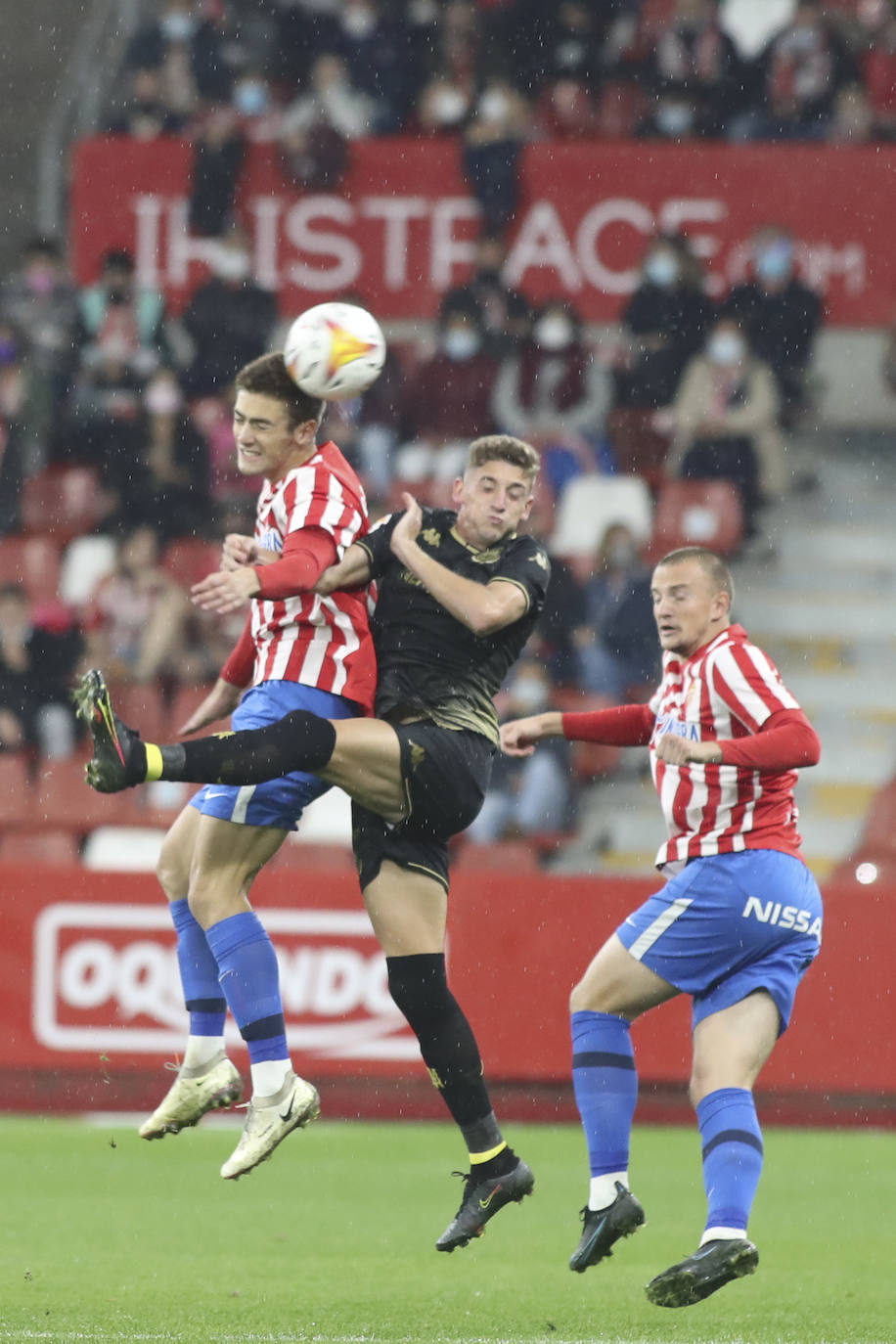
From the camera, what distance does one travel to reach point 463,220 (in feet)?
51.6

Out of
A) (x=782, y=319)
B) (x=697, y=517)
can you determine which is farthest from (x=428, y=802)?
(x=782, y=319)

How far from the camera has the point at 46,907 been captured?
10.7 metres

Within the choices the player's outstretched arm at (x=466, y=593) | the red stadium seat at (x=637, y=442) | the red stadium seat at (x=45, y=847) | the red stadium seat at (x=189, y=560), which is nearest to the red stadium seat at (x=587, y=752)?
the red stadium seat at (x=637, y=442)

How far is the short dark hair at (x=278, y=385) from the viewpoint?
6.07m

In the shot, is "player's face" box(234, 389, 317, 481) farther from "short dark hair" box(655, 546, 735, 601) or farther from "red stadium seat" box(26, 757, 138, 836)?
"red stadium seat" box(26, 757, 138, 836)

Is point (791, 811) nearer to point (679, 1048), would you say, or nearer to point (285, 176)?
point (679, 1048)

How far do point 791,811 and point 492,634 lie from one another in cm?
104

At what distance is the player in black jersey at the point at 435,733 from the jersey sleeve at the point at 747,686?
0.59 m

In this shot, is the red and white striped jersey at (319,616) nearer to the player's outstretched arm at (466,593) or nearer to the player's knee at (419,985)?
the player's outstretched arm at (466,593)

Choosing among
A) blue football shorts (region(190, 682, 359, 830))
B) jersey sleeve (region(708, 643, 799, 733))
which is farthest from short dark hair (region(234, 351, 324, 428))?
jersey sleeve (region(708, 643, 799, 733))

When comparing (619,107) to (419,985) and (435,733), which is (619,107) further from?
(419,985)

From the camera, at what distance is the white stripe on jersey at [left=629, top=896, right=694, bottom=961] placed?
5.91 m

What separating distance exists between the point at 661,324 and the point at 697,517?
1602 millimetres

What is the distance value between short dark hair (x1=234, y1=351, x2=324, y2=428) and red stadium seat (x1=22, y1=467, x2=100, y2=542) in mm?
8216
